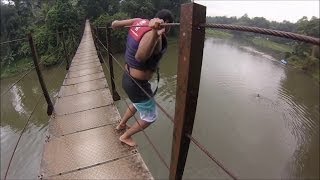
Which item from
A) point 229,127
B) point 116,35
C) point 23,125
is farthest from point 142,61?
point 116,35

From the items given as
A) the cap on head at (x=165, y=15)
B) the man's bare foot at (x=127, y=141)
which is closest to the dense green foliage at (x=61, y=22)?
the man's bare foot at (x=127, y=141)

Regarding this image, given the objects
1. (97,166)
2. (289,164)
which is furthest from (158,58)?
(289,164)

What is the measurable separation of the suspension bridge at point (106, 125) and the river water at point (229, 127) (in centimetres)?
649

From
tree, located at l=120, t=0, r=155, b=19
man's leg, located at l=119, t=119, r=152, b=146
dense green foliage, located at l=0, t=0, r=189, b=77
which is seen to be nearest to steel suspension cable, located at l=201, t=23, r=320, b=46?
man's leg, located at l=119, t=119, r=152, b=146

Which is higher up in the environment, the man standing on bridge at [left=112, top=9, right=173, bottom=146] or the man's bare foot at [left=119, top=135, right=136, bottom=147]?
the man standing on bridge at [left=112, top=9, right=173, bottom=146]

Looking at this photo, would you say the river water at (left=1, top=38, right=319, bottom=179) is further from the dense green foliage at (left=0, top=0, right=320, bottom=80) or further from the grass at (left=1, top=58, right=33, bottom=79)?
the dense green foliage at (left=0, top=0, right=320, bottom=80)

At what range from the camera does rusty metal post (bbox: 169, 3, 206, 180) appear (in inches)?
43.4

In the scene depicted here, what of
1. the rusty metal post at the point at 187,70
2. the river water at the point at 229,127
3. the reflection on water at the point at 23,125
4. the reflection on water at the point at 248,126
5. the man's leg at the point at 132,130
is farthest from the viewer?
the reflection on water at the point at 248,126

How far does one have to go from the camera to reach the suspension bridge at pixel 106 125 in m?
1.13

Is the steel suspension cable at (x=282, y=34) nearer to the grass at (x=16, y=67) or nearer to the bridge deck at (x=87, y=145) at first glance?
the bridge deck at (x=87, y=145)

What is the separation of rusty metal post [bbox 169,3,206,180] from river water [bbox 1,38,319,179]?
8.54m

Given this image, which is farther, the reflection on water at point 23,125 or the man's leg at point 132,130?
the reflection on water at point 23,125

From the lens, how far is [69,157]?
2.33 meters

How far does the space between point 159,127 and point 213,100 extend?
4912 millimetres
